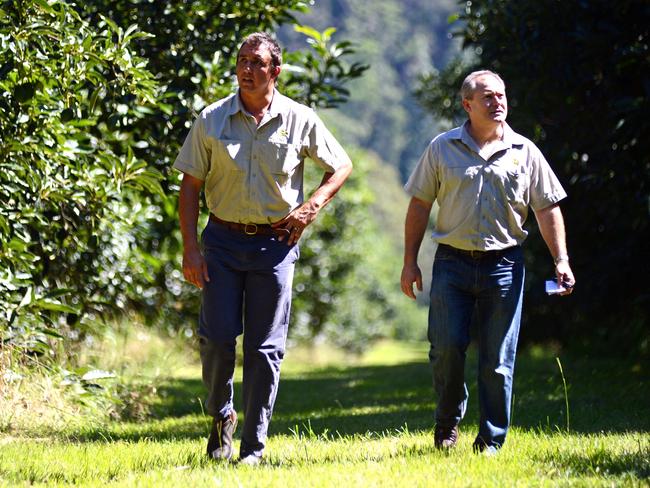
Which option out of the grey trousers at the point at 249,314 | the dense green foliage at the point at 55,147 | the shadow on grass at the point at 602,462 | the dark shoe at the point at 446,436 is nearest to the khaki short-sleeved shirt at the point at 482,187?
the grey trousers at the point at 249,314

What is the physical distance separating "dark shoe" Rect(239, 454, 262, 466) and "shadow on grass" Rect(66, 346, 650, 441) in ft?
4.16

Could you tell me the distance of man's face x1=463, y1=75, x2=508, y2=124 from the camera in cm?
610

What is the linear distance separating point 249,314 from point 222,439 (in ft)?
2.43

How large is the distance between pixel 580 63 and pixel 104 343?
5.58m

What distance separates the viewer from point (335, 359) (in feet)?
132

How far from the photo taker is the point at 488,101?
612cm

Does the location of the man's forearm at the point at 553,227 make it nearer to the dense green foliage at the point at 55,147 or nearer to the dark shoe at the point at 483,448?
the dark shoe at the point at 483,448

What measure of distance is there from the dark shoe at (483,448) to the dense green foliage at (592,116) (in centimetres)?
439

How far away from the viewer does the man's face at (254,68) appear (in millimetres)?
5855

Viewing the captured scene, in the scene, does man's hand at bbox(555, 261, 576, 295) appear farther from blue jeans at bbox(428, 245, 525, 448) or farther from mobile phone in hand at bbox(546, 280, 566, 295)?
blue jeans at bbox(428, 245, 525, 448)

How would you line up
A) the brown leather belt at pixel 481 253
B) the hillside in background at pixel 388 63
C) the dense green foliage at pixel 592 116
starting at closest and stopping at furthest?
the brown leather belt at pixel 481 253 → the dense green foliage at pixel 592 116 → the hillside in background at pixel 388 63

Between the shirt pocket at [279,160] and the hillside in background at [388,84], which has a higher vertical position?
the hillside in background at [388,84]

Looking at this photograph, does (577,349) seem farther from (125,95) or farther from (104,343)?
(125,95)

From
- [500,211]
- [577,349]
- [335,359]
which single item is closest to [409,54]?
[335,359]
